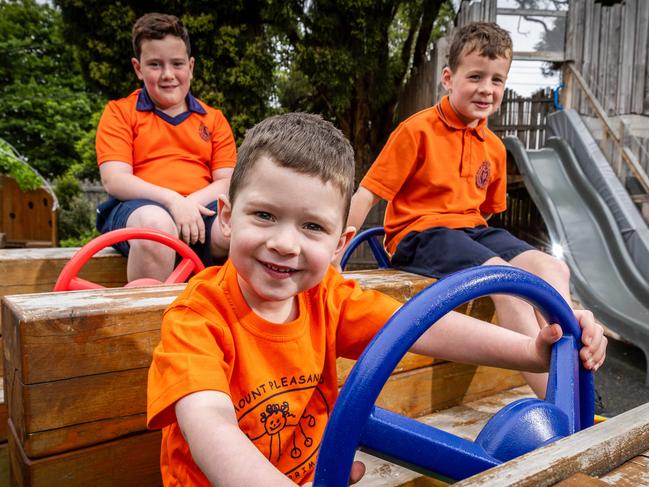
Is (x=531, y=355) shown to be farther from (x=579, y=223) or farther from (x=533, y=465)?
(x=579, y=223)

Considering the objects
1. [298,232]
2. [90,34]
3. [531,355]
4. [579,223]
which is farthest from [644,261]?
[90,34]

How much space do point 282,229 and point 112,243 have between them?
947mm

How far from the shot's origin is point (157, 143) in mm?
2412

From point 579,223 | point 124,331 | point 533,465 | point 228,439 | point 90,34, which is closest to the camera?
point 533,465

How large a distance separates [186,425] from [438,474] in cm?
38

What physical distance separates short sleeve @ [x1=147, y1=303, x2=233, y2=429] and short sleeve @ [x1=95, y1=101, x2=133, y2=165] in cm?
157

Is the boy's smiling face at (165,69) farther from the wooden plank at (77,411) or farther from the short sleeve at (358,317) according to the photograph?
the short sleeve at (358,317)

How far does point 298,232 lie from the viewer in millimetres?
917

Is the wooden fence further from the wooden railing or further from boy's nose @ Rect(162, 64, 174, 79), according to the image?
boy's nose @ Rect(162, 64, 174, 79)

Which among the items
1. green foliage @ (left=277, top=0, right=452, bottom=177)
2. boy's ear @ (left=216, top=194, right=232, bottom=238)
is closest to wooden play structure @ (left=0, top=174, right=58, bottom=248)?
green foliage @ (left=277, top=0, right=452, bottom=177)

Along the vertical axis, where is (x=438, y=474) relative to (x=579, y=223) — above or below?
above

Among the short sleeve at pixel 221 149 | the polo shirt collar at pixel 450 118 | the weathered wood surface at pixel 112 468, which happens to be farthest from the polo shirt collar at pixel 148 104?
the weathered wood surface at pixel 112 468

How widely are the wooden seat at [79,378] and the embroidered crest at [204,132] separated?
4.15 ft

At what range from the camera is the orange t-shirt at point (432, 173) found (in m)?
2.30
